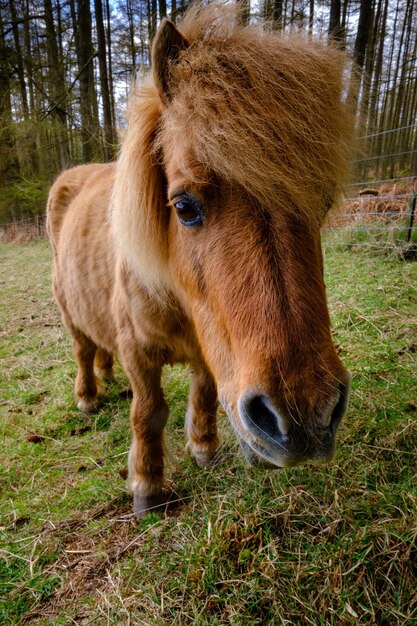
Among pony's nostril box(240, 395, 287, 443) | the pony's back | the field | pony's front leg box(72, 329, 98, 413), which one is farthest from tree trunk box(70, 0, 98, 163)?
pony's nostril box(240, 395, 287, 443)

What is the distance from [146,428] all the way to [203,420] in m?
0.48

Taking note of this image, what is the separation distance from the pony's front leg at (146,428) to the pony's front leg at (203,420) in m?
0.32

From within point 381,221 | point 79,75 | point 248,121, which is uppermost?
point 79,75

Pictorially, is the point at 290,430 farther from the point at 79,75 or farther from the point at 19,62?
the point at 19,62

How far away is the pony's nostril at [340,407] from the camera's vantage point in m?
1.18

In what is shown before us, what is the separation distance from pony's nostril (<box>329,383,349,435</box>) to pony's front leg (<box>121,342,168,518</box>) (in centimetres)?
121

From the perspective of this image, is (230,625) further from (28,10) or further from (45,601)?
(28,10)

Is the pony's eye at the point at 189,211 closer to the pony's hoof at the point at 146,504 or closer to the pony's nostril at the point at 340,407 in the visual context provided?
the pony's nostril at the point at 340,407

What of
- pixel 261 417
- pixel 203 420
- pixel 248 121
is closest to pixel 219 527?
pixel 203 420

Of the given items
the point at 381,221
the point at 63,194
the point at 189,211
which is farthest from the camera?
the point at 381,221

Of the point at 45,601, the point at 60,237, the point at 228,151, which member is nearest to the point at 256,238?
the point at 228,151

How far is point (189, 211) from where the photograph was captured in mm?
1428

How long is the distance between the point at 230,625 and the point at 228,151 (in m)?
1.73

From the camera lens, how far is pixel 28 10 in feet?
57.4
